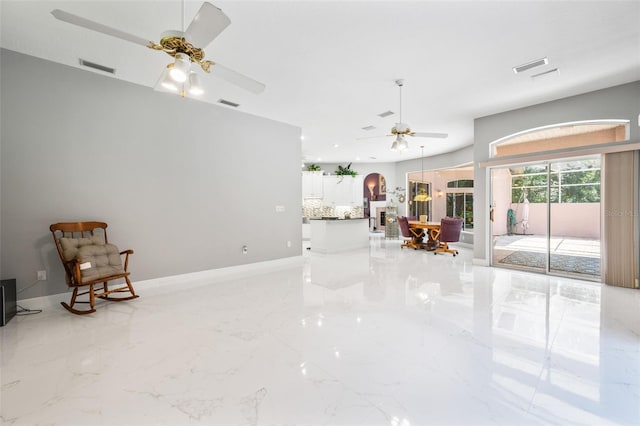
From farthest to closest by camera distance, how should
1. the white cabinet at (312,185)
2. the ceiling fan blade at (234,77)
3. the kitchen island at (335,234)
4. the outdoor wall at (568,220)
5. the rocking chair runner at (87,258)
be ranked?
the white cabinet at (312,185) → the kitchen island at (335,234) → the outdoor wall at (568,220) → the rocking chair runner at (87,258) → the ceiling fan blade at (234,77)

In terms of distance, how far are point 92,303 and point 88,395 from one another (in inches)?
74.2

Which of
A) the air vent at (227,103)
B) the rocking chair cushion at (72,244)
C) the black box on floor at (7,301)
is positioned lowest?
the black box on floor at (7,301)

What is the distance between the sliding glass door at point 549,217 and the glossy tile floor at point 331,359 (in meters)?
1.71

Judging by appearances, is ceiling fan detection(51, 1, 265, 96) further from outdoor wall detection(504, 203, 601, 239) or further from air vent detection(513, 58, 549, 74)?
outdoor wall detection(504, 203, 601, 239)

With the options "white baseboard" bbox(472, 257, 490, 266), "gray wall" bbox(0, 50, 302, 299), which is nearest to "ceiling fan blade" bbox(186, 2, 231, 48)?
"gray wall" bbox(0, 50, 302, 299)

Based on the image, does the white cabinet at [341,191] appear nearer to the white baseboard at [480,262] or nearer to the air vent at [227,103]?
the white baseboard at [480,262]

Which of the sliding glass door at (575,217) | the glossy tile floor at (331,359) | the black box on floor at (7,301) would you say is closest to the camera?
the glossy tile floor at (331,359)

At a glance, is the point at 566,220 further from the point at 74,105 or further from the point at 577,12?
the point at 74,105

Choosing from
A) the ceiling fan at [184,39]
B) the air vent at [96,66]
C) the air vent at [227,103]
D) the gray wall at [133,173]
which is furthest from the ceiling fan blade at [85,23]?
the air vent at [227,103]

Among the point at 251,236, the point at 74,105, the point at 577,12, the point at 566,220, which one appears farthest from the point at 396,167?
the point at 74,105

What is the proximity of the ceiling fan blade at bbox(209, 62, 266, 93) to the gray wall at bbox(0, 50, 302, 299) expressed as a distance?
8.17 feet

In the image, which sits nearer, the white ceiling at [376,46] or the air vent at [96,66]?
the white ceiling at [376,46]

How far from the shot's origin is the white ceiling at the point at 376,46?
2693mm

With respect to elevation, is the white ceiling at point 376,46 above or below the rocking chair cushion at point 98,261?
above
